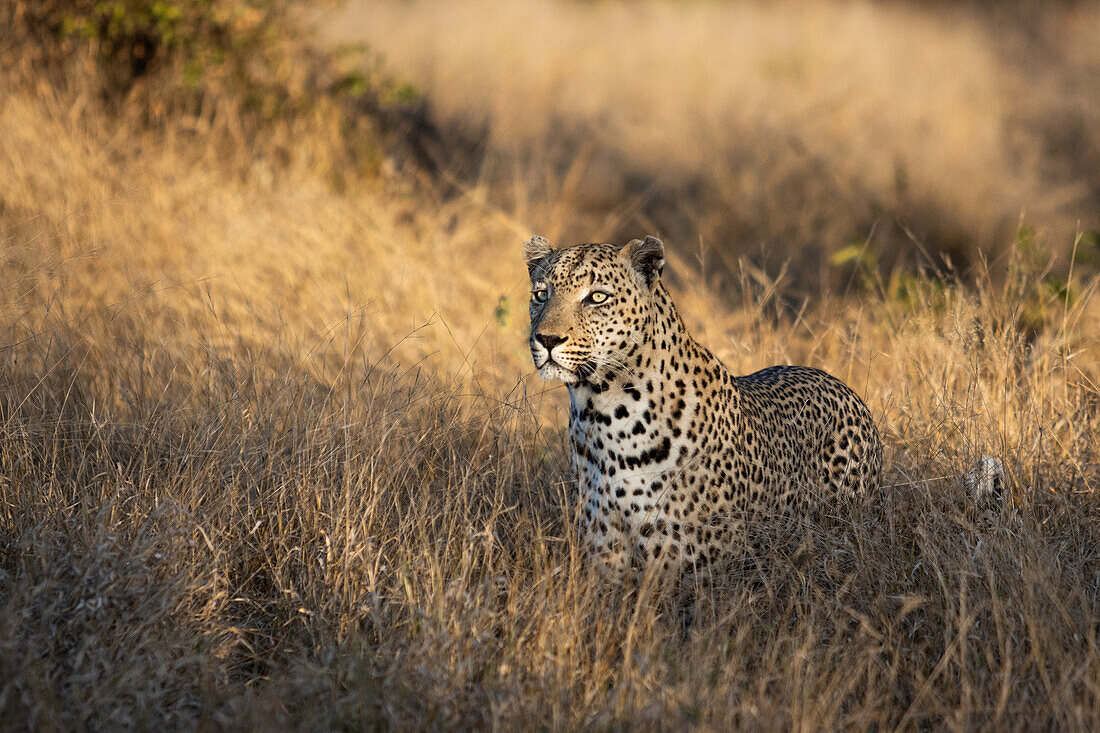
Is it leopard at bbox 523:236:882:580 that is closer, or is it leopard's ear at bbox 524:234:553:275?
leopard at bbox 523:236:882:580

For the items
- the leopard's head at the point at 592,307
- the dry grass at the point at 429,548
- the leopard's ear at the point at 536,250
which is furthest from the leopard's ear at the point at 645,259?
the dry grass at the point at 429,548

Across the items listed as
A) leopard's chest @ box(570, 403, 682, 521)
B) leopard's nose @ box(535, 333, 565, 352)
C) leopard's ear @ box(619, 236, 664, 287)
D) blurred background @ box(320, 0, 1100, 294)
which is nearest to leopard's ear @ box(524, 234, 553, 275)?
leopard's ear @ box(619, 236, 664, 287)

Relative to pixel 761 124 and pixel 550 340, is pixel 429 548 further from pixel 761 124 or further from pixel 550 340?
pixel 761 124

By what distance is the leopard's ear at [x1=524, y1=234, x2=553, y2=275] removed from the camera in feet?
15.0

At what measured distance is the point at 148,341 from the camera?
6.07 meters

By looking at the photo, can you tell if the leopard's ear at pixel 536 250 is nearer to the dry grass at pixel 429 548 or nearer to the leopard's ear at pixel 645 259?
the leopard's ear at pixel 645 259

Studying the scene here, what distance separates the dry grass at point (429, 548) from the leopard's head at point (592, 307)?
0.68m

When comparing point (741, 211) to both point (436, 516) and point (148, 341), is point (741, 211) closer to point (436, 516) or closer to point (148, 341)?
point (148, 341)

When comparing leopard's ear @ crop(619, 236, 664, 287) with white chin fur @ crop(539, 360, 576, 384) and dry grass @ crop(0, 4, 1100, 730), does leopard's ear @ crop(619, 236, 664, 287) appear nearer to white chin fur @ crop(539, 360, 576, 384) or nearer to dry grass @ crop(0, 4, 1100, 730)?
white chin fur @ crop(539, 360, 576, 384)

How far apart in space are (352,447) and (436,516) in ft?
2.06

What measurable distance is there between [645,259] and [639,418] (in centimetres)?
65

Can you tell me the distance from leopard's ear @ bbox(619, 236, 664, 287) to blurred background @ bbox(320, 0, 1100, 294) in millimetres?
3725

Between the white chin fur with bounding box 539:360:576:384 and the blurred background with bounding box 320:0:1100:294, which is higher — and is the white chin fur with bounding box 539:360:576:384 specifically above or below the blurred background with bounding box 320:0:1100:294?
below

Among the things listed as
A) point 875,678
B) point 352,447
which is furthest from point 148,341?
point 875,678
